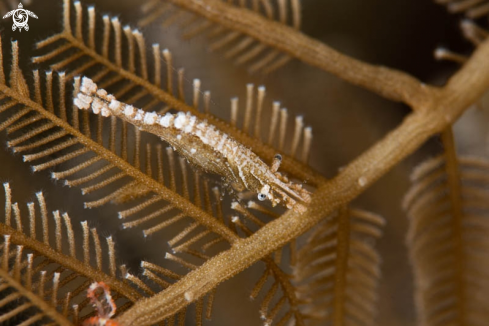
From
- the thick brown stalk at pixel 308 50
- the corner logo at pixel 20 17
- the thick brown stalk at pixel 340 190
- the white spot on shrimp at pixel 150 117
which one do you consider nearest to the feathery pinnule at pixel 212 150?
the white spot on shrimp at pixel 150 117

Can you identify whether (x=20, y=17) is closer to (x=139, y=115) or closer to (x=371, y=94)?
(x=139, y=115)

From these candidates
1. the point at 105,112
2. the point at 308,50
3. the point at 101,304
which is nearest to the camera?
the point at 101,304

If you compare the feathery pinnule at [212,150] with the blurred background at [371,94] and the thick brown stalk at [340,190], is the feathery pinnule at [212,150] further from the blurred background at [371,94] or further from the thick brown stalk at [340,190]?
the blurred background at [371,94]

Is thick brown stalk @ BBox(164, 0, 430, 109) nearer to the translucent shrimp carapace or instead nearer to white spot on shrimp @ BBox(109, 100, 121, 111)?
white spot on shrimp @ BBox(109, 100, 121, 111)

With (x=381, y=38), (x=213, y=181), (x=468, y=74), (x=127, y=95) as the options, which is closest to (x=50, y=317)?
(x=213, y=181)

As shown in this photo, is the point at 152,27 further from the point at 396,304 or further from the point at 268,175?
the point at 396,304

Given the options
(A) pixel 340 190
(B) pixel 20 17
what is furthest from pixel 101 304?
(B) pixel 20 17

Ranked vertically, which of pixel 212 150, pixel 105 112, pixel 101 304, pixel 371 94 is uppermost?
pixel 371 94
